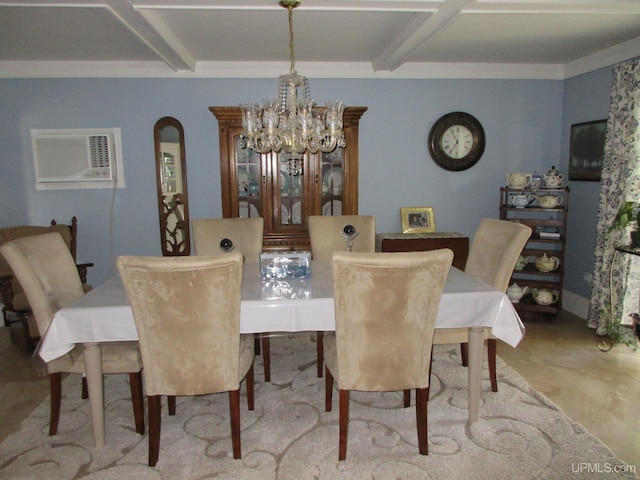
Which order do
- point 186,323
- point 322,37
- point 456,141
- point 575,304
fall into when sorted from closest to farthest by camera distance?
point 186,323 < point 322,37 < point 575,304 < point 456,141

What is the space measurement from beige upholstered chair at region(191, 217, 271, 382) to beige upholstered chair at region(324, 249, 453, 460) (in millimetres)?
1283

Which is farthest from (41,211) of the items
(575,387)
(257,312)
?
(575,387)

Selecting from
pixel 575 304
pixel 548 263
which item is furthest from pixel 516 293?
pixel 575 304

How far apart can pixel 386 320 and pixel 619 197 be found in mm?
2565

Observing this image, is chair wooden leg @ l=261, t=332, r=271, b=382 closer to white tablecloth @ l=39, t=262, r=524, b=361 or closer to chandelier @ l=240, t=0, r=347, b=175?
white tablecloth @ l=39, t=262, r=524, b=361

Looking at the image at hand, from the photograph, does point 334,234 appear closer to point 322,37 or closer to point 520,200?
point 322,37

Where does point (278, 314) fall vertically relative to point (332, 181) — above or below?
below

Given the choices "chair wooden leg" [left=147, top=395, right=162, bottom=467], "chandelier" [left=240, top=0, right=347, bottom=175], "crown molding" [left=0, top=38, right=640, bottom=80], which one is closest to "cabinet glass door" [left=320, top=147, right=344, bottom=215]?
"crown molding" [left=0, top=38, right=640, bottom=80]

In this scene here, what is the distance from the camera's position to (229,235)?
3141mm

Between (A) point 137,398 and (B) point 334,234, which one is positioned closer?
(A) point 137,398

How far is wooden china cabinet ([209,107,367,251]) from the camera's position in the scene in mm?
3893

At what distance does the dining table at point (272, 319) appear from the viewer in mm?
1968

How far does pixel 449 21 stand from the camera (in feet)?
9.14

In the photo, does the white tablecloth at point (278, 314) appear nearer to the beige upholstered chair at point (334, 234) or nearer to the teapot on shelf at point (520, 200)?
the beige upholstered chair at point (334, 234)
